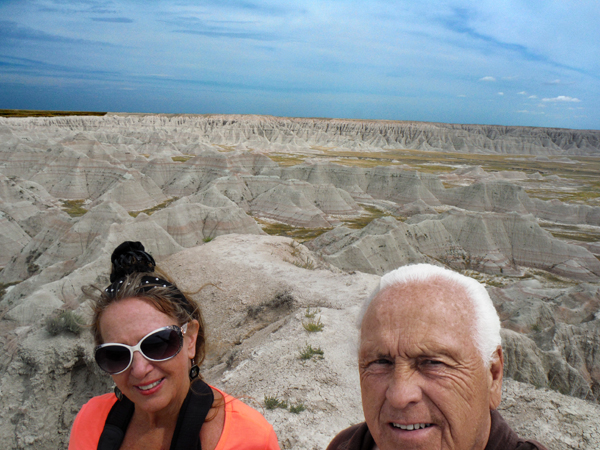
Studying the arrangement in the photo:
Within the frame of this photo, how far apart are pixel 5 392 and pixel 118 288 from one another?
5.61 metres

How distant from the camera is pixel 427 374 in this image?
139cm

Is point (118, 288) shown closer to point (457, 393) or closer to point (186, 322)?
point (186, 322)

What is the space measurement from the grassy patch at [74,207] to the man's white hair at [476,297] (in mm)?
36125

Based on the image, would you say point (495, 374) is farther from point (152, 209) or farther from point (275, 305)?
point (152, 209)

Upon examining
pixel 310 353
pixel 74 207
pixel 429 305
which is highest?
pixel 429 305

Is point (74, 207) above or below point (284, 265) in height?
below

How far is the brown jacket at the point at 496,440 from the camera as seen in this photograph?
1.34 m

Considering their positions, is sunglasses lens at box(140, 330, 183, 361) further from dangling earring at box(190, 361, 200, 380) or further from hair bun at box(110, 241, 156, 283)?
hair bun at box(110, 241, 156, 283)

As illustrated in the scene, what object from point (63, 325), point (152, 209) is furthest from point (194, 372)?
point (152, 209)

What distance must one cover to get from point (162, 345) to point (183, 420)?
0.37m

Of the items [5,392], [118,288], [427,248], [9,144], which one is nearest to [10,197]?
[9,144]

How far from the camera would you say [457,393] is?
4.48ft

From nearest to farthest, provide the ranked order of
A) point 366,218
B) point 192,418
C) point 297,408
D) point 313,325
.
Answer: point 192,418 < point 297,408 < point 313,325 < point 366,218

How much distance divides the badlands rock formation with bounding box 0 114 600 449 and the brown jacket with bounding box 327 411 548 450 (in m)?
1.55
